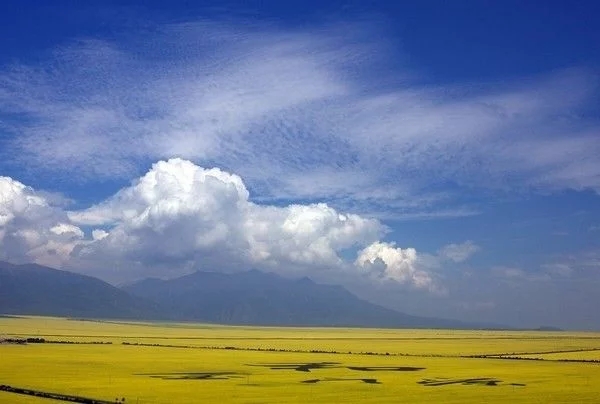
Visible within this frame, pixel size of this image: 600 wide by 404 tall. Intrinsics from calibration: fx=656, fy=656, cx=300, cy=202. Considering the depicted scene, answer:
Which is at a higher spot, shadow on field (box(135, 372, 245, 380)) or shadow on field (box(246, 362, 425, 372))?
shadow on field (box(246, 362, 425, 372))

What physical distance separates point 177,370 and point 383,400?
107ft

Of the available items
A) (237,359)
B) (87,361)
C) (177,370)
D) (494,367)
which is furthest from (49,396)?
(494,367)

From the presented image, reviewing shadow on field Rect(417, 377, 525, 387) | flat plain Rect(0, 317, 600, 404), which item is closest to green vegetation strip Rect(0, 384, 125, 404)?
flat plain Rect(0, 317, 600, 404)

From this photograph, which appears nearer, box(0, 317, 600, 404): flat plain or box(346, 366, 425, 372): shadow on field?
box(0, 317, 600, 404): flat plain

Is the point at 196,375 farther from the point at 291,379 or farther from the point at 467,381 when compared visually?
the point at 467,381

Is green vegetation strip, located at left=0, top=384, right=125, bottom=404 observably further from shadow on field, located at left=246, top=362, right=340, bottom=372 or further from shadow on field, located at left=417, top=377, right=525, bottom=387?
shadow on field, located at left=246, top=362, right=340, bottom=372

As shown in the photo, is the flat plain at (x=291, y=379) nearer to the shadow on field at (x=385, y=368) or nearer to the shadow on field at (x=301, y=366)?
the shadow on field at (x=385, y=368)

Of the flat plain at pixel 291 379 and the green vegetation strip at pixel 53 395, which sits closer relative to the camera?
the green vegetation strip at pixel 53 395

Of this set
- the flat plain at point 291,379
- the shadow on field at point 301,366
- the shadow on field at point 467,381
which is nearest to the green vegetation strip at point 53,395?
the flat plain at point 291,379

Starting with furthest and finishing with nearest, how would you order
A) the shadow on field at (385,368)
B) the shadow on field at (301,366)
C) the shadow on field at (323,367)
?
1. the shadow on field at (301,366)
2. the shadow on field at (323,367)
3. the shadow on field at (385,368)

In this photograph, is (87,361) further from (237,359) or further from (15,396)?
(15,396)

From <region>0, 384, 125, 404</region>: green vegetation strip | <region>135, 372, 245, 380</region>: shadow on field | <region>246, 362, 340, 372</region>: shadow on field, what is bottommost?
<region>0, 384, 125, 404</region>: green vegetation strip

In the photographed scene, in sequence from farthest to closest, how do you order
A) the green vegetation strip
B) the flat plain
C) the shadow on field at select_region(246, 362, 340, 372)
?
the shadow on field at select_region(246, 362, 340, 372) → the flat plain → the green vegetation strip

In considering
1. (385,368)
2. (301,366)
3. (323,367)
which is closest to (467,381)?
(385,368)
